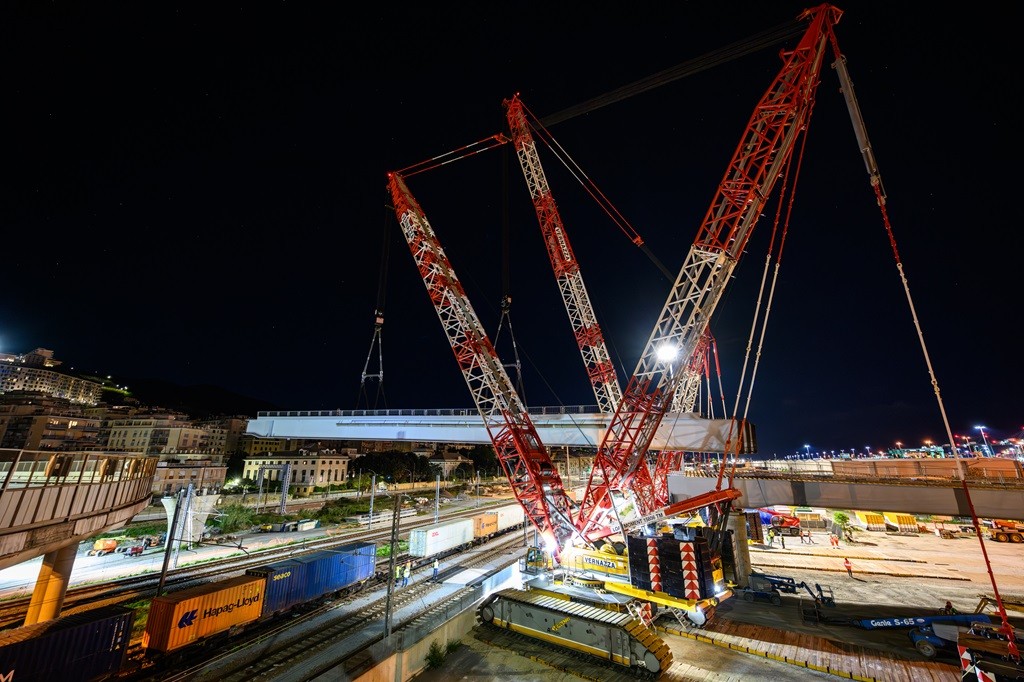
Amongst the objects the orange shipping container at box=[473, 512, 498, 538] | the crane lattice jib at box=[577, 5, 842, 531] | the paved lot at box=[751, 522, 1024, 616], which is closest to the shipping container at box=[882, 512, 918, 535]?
the paved lot at box=[751, 522, 1024, 616]

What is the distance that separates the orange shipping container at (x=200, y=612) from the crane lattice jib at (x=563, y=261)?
29.4 meters

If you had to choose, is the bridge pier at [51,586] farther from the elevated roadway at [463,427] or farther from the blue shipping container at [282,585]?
the elevated roadway at [463,427]

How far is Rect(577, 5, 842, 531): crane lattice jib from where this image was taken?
74.5ft

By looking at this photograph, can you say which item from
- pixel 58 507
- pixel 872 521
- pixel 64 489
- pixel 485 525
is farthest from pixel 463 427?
pixel 872 521

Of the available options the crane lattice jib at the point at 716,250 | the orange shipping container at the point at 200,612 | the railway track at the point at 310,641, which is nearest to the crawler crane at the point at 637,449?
the crane lattice jib at the point at 716,250

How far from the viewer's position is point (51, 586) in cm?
2002

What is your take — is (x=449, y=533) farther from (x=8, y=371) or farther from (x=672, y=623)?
(x=8, y=371)

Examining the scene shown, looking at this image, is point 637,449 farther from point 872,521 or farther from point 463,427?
point 872,521

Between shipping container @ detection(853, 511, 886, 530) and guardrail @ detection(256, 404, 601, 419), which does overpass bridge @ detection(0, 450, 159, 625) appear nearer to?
guardrail @ detection(256, 404, 601, 419)

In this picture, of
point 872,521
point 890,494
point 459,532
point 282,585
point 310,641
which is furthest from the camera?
point 872,521

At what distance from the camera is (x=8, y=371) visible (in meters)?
159

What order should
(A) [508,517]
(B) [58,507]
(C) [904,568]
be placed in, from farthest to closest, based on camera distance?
(A) [508,517] → (C) [904,568] → (B) [58,507]

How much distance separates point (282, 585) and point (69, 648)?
8067mm

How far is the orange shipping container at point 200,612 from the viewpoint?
53.4 ft
